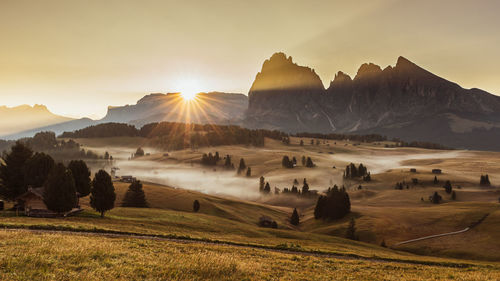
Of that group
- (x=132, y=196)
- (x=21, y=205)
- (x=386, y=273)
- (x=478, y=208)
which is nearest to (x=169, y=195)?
(x=132, y=196)

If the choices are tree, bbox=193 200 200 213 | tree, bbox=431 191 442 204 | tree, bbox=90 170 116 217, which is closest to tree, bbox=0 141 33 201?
tree, bbox=90 170 116 217

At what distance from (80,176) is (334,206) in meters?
90.9

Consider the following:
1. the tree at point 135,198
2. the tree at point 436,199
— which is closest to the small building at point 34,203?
the tree at point 135,198

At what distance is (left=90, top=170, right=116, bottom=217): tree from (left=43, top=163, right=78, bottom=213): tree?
460 cm

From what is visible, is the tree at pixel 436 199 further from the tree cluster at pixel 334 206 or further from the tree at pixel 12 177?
the tree at pixel 12 177

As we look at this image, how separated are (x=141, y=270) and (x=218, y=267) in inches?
210

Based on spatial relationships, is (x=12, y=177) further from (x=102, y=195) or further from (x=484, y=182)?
(x=484, y=182)

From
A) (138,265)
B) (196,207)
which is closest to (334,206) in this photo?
(196,207)

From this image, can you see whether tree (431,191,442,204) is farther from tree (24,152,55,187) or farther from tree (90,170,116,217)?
tree (24,152,55,187)

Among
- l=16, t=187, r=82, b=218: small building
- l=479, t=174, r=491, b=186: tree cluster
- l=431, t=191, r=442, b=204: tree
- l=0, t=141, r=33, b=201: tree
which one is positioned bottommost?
l=431, t=191, r=442, b=204: tree

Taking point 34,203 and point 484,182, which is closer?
point 34,203

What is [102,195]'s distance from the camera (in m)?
58.9

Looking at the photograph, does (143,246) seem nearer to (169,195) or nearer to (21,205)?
(21,205)

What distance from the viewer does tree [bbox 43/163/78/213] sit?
52.6 metres
